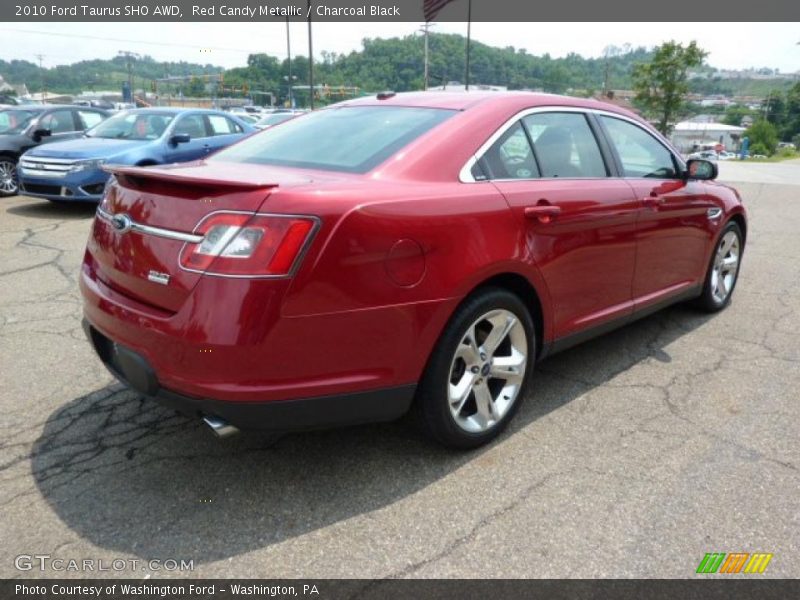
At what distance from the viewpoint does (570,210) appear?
10.4 feet

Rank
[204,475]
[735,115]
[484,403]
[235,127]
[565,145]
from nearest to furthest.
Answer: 1. [204,475]
2. [484,403]
3. [565,145]
4. [235,127]
5. [735,115]

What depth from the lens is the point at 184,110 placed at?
10.5 meters

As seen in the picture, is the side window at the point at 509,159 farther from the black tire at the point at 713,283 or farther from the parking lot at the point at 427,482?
the black tire at the point at 713,283

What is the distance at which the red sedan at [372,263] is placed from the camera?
2221 mm

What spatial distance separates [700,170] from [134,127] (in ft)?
28.0

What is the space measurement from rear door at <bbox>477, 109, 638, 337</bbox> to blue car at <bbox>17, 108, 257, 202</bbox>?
527 centimetres

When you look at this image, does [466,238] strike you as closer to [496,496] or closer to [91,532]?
[496,496]

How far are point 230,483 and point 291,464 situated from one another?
28 centimetres

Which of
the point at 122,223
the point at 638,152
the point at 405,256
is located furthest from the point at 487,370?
the point at 638,152

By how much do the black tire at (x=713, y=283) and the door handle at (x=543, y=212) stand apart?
229 centimetres

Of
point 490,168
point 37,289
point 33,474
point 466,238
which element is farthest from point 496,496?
point 37,289

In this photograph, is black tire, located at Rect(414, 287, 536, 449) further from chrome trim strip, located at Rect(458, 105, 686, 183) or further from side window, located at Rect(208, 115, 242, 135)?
side window, located at Rect(208, 115, 242, 135)

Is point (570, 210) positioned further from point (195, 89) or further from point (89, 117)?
point (195, 89)
